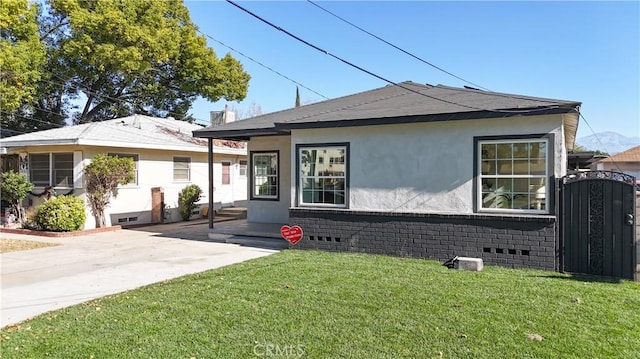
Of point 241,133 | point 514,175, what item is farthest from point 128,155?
point 514,175

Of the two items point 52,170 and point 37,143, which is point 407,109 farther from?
point 52,170

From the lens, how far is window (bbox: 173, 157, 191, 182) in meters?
16.1

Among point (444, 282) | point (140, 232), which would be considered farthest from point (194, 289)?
point (140, 232)

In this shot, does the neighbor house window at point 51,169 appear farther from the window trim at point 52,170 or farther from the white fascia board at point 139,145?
the white fascia board at point 139,145

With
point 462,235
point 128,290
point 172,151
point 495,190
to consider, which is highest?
point 172,151

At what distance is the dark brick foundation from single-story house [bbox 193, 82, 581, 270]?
0.7 inches

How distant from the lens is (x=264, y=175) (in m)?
12.9

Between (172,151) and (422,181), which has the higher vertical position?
(172,151)

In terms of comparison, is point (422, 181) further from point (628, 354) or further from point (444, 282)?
point (628, 354)

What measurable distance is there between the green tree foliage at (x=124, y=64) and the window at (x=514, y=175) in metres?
16.7

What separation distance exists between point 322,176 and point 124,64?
1591cm

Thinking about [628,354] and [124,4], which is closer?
[628,354]

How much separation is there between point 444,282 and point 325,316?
2.31 m

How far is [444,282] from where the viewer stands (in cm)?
631
